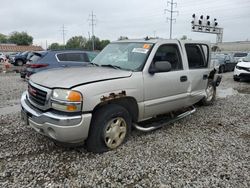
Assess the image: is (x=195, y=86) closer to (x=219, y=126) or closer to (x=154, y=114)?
(x=219, y=126)

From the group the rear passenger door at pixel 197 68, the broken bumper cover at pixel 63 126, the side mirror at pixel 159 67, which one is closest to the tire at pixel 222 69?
the rear passenger door at pixel 197 68

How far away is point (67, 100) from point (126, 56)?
1637 millimetres

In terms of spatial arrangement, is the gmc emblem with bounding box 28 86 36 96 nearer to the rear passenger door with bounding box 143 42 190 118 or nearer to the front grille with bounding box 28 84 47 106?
the front grille with bounding box 28 84 47 106

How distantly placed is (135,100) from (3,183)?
7.10 ft

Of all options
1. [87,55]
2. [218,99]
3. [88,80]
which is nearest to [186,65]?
[88,80]

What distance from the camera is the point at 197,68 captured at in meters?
5.08

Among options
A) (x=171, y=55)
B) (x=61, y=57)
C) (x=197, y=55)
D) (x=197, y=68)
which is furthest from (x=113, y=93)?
(x=61, y=57)

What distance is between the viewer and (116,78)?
3.42m

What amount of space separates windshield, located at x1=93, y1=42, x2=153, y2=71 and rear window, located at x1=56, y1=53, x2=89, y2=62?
14.4ft

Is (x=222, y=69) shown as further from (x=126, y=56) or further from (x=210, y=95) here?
(x=126, y=56)

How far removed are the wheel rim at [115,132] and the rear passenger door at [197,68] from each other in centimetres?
195

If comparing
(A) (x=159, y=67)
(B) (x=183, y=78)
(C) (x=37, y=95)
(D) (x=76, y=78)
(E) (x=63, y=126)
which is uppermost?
(A) (x=159, y=67)

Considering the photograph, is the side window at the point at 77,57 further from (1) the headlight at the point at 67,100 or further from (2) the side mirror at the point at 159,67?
(1) the headlight at the point at 67,100

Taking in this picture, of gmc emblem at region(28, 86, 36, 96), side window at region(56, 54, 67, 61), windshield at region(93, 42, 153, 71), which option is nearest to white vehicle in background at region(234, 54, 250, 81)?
side window at region(56, 54, 67, 61)
